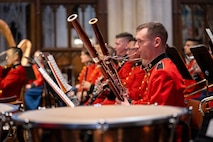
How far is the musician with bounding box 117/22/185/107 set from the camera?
9.63 feet

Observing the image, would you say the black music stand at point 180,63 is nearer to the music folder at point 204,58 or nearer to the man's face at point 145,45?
the music folder at point 204,58

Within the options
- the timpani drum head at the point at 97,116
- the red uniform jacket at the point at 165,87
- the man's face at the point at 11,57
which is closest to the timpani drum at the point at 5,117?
the timpani drum head at the point at 97,116

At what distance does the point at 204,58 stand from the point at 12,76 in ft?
9.46

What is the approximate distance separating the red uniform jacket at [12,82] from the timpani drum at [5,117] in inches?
130

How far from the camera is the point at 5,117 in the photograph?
2.53 m

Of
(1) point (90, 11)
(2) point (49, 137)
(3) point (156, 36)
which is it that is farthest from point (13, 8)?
(2) point (49, 137)

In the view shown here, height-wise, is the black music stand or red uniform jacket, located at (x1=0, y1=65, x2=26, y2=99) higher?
the black music stand

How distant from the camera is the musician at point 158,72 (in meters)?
2.94

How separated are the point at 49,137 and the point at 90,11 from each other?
21.3ft

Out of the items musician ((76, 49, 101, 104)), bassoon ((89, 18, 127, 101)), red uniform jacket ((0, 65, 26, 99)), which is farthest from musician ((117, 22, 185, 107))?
red uniform jacket ((0, 65, 26, 99))

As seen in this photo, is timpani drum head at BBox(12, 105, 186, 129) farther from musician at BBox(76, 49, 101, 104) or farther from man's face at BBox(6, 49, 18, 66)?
man's face at BBox(6, 49, 18, 66)

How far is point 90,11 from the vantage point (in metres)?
8.45

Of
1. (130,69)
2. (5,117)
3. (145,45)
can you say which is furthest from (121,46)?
(5,117)

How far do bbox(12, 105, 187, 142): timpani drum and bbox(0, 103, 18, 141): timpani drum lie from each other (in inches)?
11.4
